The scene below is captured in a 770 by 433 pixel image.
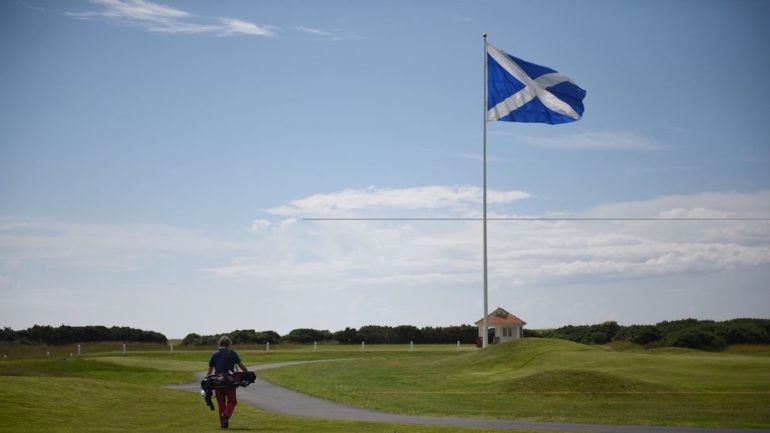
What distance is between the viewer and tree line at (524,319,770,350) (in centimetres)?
4891

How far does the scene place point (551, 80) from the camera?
138ft

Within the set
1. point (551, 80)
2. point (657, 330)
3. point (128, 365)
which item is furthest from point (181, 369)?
point (657, 330)

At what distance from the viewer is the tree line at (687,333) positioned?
4891 centimetres

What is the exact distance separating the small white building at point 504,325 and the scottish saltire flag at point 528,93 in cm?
2610

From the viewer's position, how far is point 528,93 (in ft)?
140

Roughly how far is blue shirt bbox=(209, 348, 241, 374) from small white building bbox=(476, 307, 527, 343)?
157 feet

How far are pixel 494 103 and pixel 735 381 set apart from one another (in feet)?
64.0

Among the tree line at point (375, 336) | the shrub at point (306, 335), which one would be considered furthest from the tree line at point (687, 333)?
the shrub at point (306, 335)

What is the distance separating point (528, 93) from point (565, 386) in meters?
17.7

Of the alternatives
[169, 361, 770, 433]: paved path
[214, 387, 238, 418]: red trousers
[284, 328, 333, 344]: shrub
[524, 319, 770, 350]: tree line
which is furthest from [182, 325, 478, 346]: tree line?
[214, 387, 238, 418]: red trousers

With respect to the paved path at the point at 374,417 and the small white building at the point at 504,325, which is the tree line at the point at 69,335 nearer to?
the small white building at the point at 504,325

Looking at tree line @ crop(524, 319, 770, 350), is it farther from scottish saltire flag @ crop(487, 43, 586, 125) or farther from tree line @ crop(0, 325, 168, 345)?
tree line @ crop(0, 325, 168, 345)

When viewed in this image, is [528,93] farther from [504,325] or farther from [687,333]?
[504,325]

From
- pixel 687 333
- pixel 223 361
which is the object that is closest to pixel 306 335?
pixel 687 333
